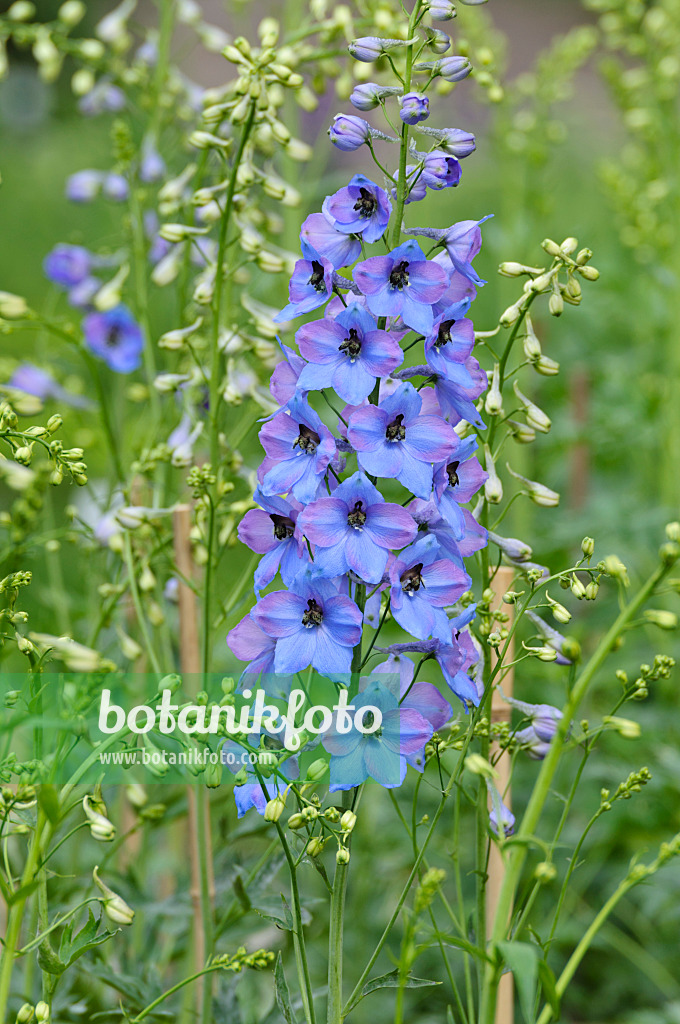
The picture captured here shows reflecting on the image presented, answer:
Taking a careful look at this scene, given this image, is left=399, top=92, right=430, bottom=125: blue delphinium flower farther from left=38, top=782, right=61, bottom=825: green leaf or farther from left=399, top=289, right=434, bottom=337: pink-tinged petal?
left=38, top=782, right=61, bottom=825: green leaf

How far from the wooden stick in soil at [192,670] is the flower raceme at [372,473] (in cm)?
40

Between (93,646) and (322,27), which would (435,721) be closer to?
(93,646)

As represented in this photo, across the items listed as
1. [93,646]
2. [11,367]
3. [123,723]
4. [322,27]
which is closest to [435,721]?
[123,723]

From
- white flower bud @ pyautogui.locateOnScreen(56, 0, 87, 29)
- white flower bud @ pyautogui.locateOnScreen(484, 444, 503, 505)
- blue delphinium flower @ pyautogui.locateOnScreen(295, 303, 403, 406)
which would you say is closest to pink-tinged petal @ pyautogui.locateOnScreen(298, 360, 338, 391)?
blue delphinium flower @ pyautogui.locateOnScreen(295, 303, 403, 406)

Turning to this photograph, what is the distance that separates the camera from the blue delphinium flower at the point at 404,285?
0.79 meters

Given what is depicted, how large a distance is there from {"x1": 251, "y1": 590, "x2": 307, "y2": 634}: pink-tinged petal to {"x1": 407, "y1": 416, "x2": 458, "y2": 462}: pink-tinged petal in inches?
Answer: 6.4

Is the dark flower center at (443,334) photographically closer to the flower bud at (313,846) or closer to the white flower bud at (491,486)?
the white flower bud at (491,486)

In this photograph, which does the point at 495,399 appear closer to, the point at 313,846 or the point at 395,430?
the point at 395,430

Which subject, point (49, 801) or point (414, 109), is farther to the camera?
point (414, 109)

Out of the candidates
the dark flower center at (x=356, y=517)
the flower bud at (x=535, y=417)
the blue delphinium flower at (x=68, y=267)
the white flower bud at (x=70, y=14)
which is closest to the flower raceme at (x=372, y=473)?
the dark flower center at (x=356, y=517)

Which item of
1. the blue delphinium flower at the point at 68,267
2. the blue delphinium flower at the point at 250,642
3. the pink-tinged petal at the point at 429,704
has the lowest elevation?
the pink-tinged petal at the point at 429,704

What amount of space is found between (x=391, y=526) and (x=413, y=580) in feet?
0.19

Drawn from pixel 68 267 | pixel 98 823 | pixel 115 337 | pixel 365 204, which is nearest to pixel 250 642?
pixel 98 823

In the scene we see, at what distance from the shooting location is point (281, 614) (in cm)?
80
